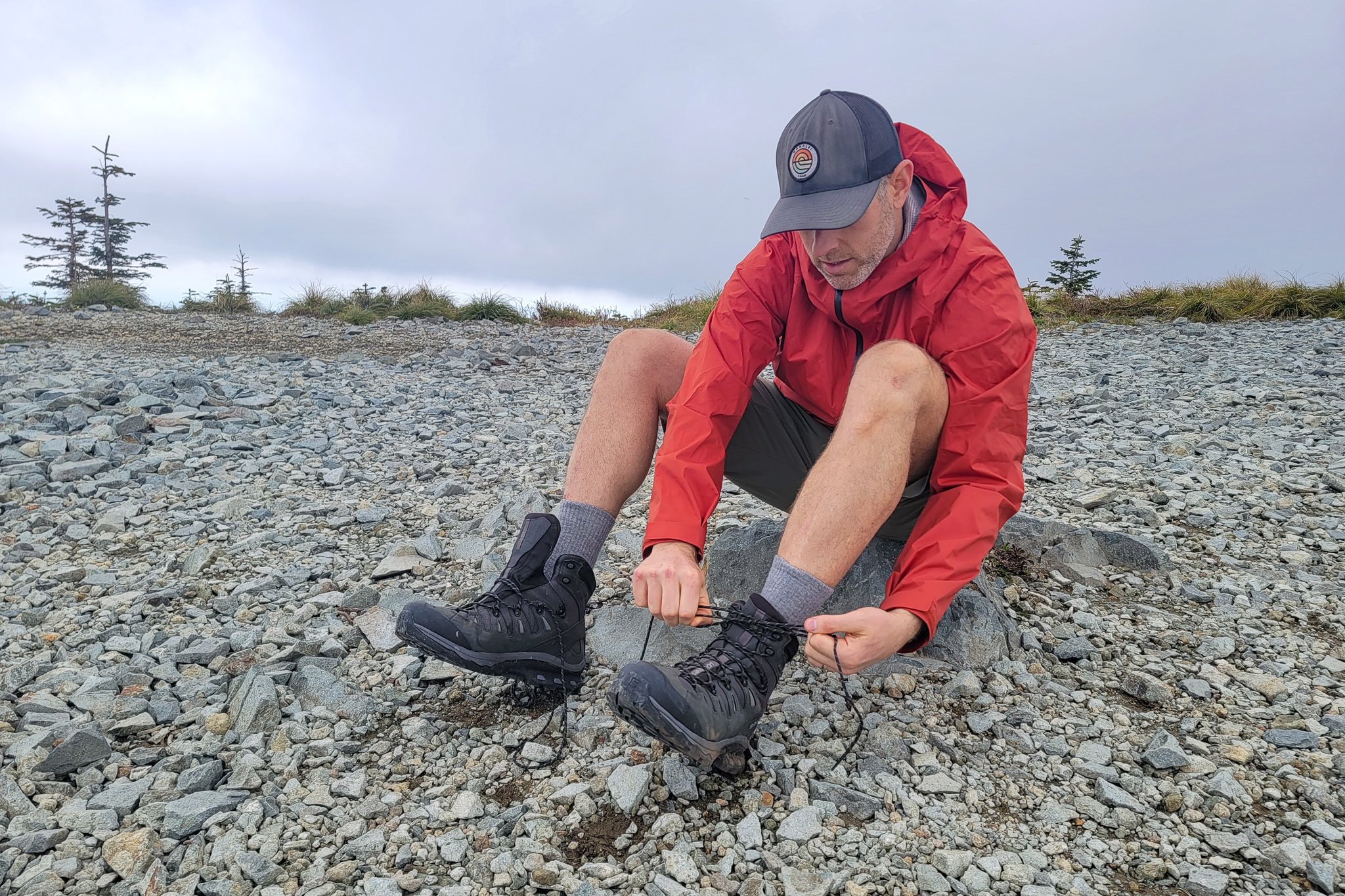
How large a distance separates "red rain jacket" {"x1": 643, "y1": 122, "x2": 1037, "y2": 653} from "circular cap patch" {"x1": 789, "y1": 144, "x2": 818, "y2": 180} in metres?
0.33

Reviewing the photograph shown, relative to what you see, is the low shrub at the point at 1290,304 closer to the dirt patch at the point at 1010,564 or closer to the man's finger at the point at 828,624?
the dirt patch at the point at 1010,564

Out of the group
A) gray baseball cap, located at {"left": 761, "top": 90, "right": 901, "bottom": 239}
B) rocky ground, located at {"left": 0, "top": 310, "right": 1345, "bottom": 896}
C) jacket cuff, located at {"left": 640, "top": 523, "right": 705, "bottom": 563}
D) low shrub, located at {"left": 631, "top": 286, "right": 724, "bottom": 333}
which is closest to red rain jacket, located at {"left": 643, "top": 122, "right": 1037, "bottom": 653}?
jacket cuff, located at {"left": 640, "top": 523, "right": 705, "bottom": 563}

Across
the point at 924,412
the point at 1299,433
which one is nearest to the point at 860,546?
the point at 924,412

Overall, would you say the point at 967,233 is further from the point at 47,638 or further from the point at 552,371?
the point at 552,371

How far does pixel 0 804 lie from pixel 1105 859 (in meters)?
3.41

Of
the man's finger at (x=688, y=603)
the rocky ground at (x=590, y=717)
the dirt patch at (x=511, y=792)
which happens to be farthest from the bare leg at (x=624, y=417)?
the dirt patch at (x=511, y=792)

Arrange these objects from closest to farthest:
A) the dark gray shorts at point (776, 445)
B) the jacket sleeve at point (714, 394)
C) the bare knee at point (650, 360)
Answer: the jacket sleeve at point (714, 394) → the bare knee at point (650, 360) → the dark gray shorts at point (776, 445)

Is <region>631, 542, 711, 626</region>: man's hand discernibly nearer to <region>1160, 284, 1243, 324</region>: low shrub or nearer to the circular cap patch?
the circular cap patch

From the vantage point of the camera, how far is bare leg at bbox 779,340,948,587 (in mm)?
2412

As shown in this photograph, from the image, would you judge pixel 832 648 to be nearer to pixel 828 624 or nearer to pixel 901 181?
pixel 828 624

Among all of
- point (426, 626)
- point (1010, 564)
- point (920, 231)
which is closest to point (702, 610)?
point (426, 626)

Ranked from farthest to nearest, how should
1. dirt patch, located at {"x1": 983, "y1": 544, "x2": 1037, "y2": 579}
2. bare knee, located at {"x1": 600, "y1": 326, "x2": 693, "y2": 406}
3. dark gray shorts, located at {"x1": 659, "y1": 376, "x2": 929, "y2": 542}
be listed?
dirt patch, located at {"x1": 983, "y1": 544, "x2": 1037, "y2": 579} → dark gray shorts, located at {"x1": 659, "y1": 376, "x2": 929, "y2": 542} → bare knee, located at {"x1": 600, "y1": 326, "x2": 693, "y2": 406}

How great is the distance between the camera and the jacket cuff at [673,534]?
258 cm

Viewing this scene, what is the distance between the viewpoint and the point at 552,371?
1056 cm
